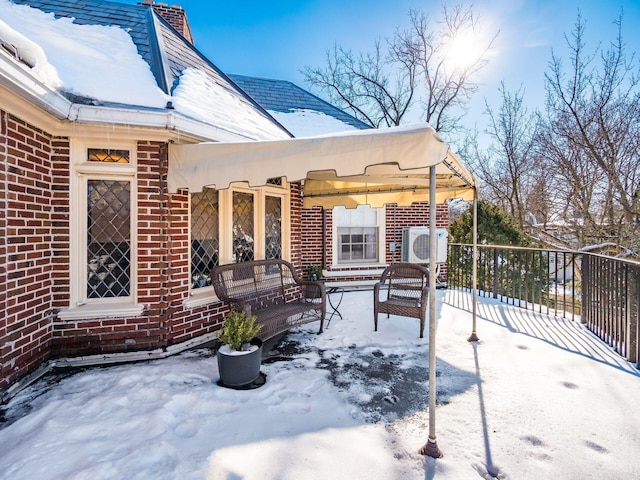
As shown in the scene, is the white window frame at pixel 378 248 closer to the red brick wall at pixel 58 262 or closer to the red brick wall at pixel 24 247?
the red brick wall at pixel 58 262

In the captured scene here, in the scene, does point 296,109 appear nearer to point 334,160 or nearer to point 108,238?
point 108,238

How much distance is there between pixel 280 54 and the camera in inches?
504

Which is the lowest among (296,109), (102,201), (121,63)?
(102,201)

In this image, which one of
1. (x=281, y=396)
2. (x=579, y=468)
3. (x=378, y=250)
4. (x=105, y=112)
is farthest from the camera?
(x=378, y=250)

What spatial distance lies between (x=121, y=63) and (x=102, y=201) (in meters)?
1.96

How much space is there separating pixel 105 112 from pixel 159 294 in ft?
6.58

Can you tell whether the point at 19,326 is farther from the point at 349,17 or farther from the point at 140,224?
the point at 349,17

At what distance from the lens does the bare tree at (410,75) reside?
47.9 feet

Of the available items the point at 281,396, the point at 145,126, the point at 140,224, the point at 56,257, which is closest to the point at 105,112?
the point at 145,126

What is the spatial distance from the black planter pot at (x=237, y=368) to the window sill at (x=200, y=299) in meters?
1.20

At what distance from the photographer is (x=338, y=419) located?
262 centimetres

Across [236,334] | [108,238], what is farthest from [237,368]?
[108,238]

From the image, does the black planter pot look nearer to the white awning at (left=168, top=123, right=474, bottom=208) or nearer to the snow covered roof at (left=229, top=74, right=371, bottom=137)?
the white awning at (left=168, top=123, right=474, bottom=208)

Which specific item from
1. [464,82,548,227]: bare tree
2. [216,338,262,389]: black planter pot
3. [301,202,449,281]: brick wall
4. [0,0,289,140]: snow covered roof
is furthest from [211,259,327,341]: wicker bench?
[464,82,548,227]: bare tree
